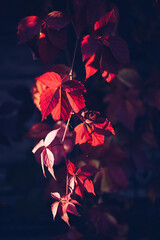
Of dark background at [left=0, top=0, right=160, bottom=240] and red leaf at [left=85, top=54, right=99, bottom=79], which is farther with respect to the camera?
dark background at [left=0, top=0, right=160, bottom=240]

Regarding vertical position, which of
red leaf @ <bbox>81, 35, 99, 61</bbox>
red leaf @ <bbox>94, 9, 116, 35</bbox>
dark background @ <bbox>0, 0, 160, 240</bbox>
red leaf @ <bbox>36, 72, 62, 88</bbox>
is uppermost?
red leaf @ <bbox>94, 9, 116, 35</bbox>

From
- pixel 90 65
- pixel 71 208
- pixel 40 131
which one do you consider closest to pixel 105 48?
pixel 90 65

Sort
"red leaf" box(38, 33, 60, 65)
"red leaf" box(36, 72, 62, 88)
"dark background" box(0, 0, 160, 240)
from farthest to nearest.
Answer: "dark background" box(0, 0, 160, 240) < "red leaf" box(38, 33, 60, 65) < "red leaf" box(36, 72, 62, 88)

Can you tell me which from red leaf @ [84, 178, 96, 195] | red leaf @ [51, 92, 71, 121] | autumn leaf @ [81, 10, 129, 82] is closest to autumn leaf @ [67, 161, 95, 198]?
red leaf @ [84, 178, 96, 195]

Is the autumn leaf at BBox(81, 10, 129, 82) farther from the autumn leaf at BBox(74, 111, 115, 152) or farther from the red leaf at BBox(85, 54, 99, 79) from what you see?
the autumn leaf at BBox(74, 111, 115, 152)

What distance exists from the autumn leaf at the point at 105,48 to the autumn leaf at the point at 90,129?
11cm

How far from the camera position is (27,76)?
126cm

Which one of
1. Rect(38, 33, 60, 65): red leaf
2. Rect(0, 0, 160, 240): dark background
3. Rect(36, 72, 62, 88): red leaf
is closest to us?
Rect(36, 72, 62, 88): red leaf

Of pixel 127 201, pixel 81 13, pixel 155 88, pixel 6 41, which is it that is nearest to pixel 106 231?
pixel 127 201

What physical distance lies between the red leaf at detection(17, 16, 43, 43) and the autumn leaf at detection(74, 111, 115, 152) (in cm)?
24

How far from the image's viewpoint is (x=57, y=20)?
1.95 feet

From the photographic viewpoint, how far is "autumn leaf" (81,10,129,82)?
56cm

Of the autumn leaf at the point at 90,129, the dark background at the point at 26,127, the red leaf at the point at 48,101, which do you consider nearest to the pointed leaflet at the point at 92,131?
the autumn leaf at the point at 90,129

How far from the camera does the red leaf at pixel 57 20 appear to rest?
59cm
